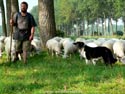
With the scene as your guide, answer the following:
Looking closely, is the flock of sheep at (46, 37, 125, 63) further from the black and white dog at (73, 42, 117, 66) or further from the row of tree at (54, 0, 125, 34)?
the row of tree at (54, 0, 125, 34)

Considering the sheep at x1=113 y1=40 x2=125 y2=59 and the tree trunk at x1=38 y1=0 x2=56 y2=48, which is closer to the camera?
the sheep at x1=113 y1=40 x2=125 y2=59

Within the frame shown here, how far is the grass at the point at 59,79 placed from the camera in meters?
9.37

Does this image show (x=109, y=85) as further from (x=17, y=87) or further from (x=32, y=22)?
(x=32, y=22)

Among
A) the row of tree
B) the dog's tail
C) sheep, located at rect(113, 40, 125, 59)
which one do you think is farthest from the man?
the row of tree

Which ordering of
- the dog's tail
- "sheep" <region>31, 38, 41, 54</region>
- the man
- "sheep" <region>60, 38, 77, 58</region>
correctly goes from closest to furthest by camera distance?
the dog's tail < the man < "sheep" <region>60, 38, 77, 58</region> < "sheep" <region>31, 38, 41, 54</region>

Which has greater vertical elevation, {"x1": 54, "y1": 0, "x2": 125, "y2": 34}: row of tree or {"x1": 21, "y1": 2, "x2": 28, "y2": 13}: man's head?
{"x1": 21, "y1": 2, "x2": 28, "y2": 13}: man's head

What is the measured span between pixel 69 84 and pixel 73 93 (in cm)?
122

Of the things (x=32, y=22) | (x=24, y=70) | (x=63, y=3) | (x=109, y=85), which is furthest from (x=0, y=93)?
(x=63, y=3)

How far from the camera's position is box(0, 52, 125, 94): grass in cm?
937

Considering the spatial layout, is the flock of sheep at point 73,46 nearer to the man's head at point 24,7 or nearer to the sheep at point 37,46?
the sheep at point 37,46

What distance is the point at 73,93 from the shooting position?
8.87m

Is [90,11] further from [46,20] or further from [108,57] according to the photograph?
[108,57]

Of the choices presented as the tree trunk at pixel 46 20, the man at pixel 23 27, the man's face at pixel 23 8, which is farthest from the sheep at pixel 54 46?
the man's face at pixel 23 8

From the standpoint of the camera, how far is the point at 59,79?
10.9m
